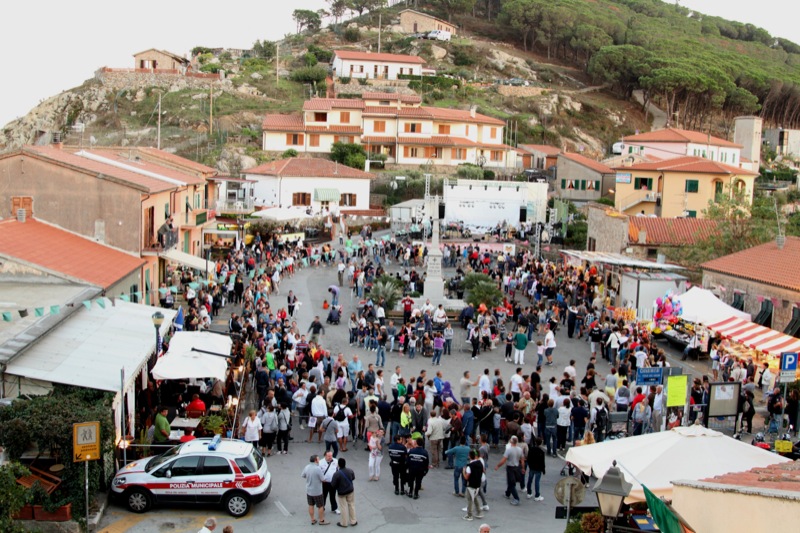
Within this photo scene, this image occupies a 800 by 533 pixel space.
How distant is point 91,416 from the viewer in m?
12.4

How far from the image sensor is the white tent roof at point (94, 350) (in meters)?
13.8

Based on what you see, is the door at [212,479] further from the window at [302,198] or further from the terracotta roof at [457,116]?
the terracotta roof at [457,116]

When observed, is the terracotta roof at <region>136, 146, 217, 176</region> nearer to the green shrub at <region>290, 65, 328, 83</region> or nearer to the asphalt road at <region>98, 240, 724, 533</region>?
the asphalt road at <region>98, 240, 724, 533</region>

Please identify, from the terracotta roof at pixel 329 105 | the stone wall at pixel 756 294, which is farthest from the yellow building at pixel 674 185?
the terracotta roof at pixel 329 105

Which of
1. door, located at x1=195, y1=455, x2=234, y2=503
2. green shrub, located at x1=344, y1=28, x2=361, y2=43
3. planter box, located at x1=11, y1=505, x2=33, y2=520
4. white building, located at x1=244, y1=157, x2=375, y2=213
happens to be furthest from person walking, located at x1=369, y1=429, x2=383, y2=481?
green shrub, located at x1=344, y1=28, x2=361, y2=43

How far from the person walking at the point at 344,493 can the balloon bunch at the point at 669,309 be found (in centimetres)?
1569

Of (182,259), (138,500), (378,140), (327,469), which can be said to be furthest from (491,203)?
(138,500)

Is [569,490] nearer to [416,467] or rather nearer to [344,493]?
[344,493]

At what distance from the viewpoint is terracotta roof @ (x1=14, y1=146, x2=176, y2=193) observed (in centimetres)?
2466

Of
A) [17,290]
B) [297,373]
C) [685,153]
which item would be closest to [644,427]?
[297,373]

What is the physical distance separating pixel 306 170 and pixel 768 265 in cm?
3642

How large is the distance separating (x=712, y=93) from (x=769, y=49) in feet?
175

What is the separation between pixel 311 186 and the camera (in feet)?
192

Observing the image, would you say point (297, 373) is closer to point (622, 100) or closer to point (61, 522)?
point (61, 522)
